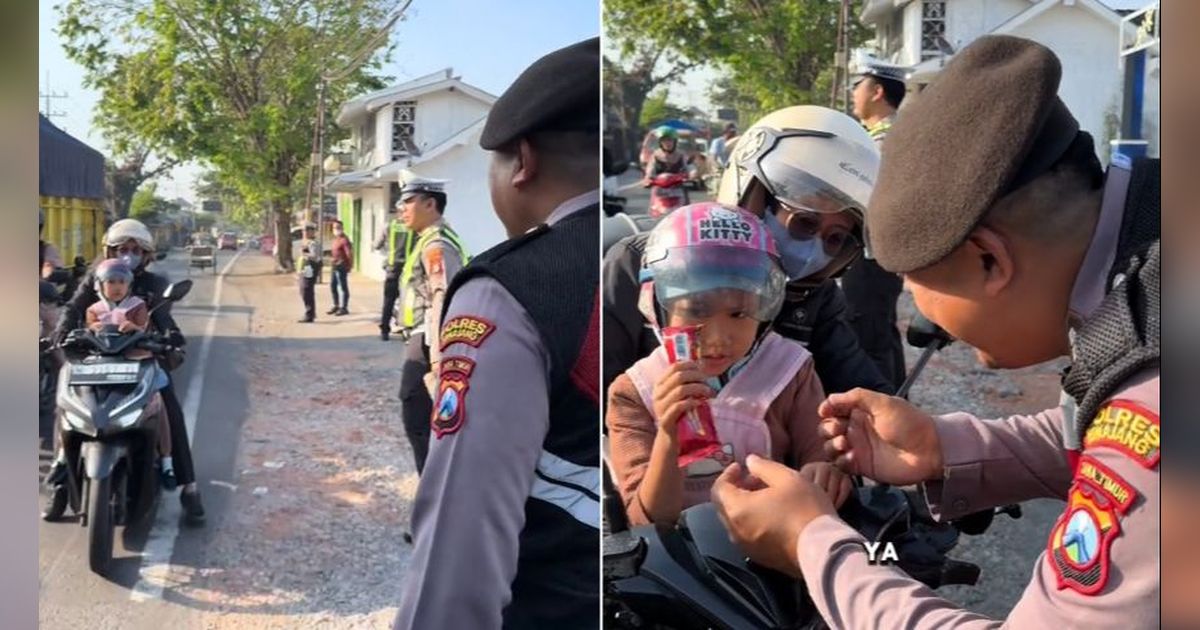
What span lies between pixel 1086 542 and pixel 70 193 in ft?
6.31

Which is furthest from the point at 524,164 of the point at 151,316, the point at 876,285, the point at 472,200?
the point at 151,316

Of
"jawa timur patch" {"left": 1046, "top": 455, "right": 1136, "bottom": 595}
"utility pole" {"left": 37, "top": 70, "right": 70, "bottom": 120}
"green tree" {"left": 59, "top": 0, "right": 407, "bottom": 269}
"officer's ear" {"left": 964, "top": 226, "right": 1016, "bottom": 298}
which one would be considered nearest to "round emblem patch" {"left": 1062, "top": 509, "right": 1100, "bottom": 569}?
"jawa timur patch" {"left": 1046, "top": 455, "right": 1136, "bottom": 595}

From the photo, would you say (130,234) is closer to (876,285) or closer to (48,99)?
(48,99)

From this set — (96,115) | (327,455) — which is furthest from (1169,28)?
(96,115)

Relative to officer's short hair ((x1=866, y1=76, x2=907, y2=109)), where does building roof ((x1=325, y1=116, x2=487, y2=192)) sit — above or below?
below

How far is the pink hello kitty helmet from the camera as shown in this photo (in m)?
2.08

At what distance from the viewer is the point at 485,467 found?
2.17m

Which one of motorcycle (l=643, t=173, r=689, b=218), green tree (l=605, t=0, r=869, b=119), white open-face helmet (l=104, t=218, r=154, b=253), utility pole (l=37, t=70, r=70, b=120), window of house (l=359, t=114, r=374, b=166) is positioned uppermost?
green tree (l=605, t=0, r=869, b=119)

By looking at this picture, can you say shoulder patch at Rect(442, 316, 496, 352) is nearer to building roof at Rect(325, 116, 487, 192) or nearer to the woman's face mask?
building roof at Rect(325, 116, 487, 192)

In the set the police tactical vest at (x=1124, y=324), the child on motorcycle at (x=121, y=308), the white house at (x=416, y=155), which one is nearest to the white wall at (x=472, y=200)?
the white house at (x=416, y=155)

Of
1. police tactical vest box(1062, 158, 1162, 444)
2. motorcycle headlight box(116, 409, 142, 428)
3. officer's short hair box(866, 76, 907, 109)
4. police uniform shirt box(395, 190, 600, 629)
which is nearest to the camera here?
police tactical vest box(1062, 158, 1162, 444)

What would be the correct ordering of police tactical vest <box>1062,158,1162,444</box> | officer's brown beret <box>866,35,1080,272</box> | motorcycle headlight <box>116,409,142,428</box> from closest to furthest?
1. police tactical vest <box>1062,158,1162,444</box>
2. officer's brown beret <box>866,35,1080,272</box>
3. motorcycle headlight <box>116,409,142,428</box>

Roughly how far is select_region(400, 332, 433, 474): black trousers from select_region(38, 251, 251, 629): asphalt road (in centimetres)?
32

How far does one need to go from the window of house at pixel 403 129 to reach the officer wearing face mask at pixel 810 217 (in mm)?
498
